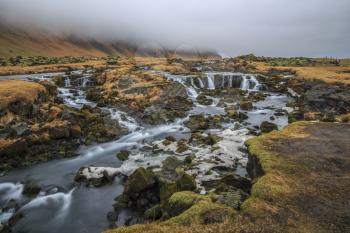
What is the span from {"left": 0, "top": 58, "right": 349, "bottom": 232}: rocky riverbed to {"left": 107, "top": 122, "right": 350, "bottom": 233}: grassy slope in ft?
Result: 2.74

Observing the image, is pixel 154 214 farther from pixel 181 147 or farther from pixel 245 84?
pixel 245 84

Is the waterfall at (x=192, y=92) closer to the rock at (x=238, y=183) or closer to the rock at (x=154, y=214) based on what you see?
the rock at (x=238, y=183)

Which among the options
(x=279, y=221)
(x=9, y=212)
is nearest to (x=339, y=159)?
(x=279, y=221)

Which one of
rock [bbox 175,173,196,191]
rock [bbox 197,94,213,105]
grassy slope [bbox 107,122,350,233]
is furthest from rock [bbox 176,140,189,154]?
rock [bbox 197,94,213,105]

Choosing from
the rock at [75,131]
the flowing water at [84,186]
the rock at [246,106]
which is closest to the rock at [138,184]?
the flowing water at [84,186]

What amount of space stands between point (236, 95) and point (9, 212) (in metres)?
49.2

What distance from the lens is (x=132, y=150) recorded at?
1319 inches

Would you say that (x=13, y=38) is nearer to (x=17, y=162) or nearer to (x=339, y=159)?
(x=17, y=162)

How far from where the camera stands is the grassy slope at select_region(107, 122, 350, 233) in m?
12.2

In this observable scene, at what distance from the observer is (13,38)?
174m

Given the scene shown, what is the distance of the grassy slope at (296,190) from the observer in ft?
40.0

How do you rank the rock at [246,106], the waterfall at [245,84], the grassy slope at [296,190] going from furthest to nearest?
the waterfall at [245,84] < the rock at [246,106] < the grassy slope at [296,190]

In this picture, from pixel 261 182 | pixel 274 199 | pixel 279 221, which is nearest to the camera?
pixel 279 221

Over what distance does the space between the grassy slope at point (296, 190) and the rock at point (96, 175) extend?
38.3 feet
